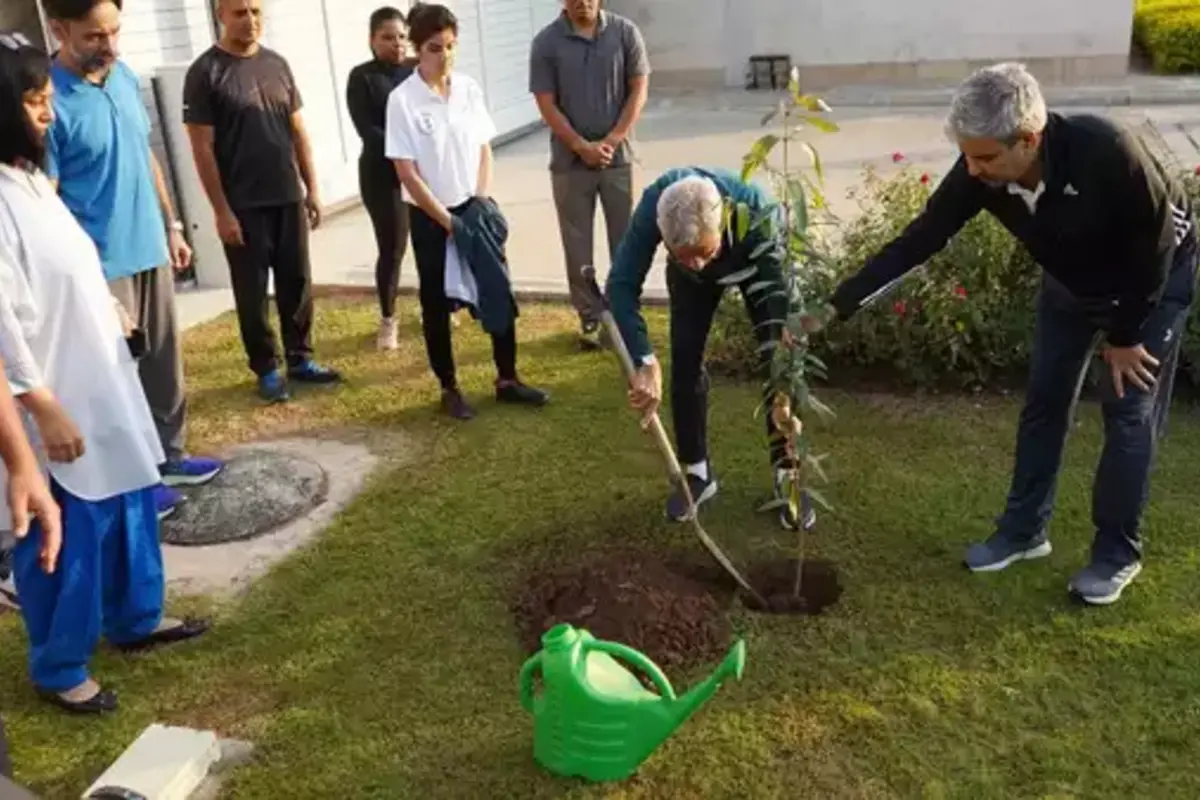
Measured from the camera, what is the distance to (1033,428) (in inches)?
142

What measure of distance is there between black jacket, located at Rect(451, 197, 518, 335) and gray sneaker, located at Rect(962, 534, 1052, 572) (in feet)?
7.16

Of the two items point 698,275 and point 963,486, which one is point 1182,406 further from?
point 698,275

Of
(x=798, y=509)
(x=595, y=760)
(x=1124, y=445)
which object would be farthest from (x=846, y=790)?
(x=1124, y=445)

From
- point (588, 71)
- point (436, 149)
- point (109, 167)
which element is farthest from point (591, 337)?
point (109, 167)

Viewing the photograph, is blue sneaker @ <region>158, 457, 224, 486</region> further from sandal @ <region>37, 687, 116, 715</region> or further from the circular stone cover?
sandal @ <region>37, 687, 116, 715</region>

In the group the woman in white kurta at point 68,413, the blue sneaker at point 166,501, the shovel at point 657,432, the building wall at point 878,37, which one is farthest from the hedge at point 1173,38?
the woman in white kurta at point 68,413

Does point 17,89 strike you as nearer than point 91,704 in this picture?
Yes

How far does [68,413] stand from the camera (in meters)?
2.98

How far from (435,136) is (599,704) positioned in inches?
110

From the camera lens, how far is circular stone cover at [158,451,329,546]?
4230 mm

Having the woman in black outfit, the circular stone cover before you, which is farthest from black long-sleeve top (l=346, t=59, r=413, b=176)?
the circular stone cover

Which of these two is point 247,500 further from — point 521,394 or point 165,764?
point 165,764

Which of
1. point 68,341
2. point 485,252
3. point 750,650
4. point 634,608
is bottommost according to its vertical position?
point 750,650

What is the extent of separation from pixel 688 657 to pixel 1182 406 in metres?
2.74
